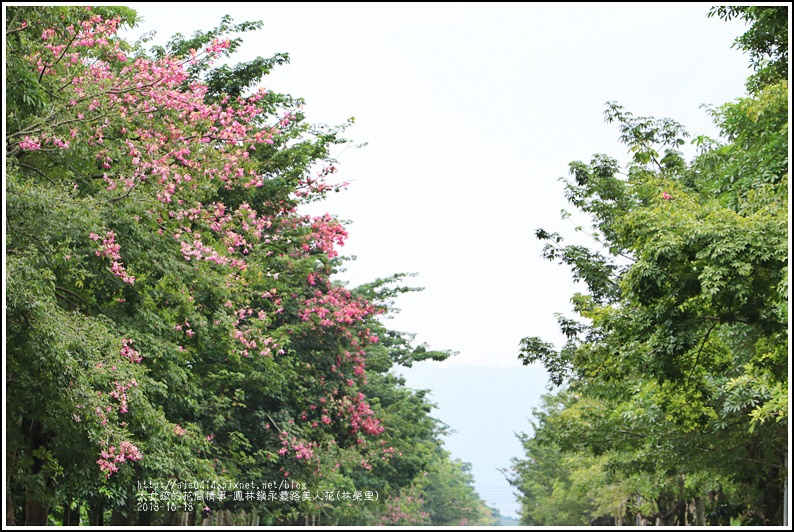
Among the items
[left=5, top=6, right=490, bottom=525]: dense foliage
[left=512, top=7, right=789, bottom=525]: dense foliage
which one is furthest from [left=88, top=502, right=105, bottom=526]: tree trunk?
[left=512, top=7, right=789, bottom=525]: dense foliage

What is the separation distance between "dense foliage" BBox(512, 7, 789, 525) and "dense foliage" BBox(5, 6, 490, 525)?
21.2 ft

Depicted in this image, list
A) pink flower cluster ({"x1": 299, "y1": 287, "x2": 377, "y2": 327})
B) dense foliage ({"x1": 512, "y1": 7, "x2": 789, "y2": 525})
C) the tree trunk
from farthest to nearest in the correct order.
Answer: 1. pink flower cluster ({"x1": 299, "y1": 287, "x2": 377, "y2": 327})
2. the tree trunk
3. dense foliage ({"x1": 512, "y1": 7, "x2": 789, "y2": 525})

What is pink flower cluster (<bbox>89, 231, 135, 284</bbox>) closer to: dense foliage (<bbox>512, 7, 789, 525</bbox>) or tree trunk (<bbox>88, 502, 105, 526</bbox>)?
dense foliage (<bbox>512, 7, 789, 525</bbox>)

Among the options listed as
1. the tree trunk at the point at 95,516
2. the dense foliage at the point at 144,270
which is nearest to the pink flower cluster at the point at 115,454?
the dense foliage at the point at 144,270

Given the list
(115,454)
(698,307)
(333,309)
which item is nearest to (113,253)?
(115,454)

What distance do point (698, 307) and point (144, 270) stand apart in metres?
8.25

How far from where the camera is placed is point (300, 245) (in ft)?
78.4

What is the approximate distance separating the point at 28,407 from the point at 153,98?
4.92 m

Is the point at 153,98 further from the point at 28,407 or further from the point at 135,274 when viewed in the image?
the point at 28,407

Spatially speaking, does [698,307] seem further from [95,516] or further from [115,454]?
[95,516]

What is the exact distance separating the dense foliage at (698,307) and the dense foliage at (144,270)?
21.2ft

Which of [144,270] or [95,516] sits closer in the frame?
[144,270]

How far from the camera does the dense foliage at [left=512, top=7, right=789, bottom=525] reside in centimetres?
1162

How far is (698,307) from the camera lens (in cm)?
1262
